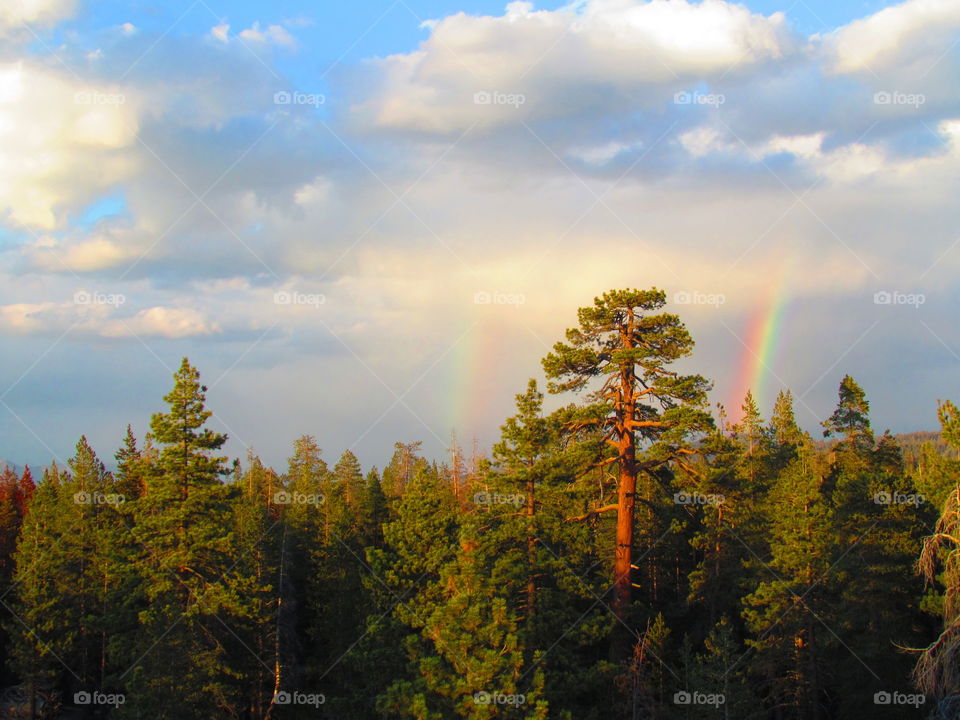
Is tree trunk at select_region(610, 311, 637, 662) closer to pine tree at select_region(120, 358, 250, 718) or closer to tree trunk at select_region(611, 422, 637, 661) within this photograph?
tree trunk at select_region(611, 422, 637, 661)

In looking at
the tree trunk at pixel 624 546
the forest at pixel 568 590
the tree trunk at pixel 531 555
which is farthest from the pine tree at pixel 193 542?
the tree trunk at pixel 624 546

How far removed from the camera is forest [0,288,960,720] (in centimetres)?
2542

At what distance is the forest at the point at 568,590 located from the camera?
25.4 m

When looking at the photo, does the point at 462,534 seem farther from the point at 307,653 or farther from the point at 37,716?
the point at 37,716

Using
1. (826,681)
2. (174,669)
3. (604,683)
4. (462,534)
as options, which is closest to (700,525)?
(826,681)

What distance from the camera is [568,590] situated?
28469mm

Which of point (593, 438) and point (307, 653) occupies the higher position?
point (593, 438)

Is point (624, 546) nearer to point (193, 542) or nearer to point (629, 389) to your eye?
point (629, 389)

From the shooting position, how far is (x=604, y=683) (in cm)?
2789

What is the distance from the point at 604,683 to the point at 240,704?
17.9 meters

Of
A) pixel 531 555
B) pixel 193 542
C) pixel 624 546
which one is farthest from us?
pixel 193 542

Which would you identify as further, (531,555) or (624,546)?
(531,555)

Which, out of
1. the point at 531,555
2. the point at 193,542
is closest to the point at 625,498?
the point at 531,555

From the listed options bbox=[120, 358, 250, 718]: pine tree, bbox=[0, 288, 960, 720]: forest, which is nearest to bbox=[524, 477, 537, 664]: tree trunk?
bbox=[0, 288, 960, 720]: forest
